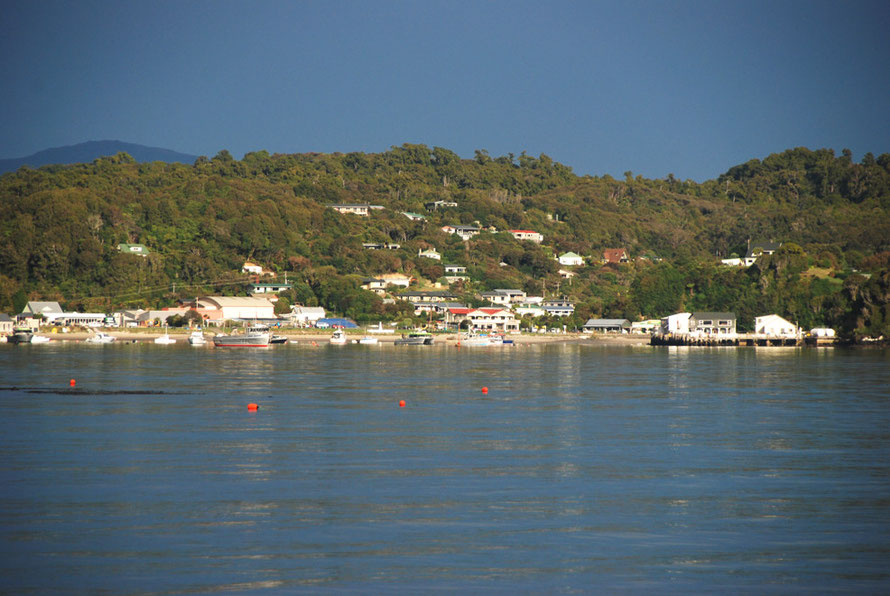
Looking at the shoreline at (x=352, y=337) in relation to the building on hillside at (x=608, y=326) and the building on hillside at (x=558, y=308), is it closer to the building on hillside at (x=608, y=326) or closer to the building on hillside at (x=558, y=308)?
the building on hillside at (x=608, y=326)

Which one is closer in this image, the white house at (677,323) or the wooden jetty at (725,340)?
the wooden jetty at (725,340)

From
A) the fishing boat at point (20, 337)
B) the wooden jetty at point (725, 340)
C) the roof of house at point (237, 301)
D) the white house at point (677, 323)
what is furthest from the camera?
the roof of house at point (237, 301)

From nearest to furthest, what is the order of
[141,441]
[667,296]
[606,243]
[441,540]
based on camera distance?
[441,540] → [141,441] → [667,296] → [606,243]

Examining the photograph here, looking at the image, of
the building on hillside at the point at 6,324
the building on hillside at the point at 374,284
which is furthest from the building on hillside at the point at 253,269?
the building on hillside at the point at 6,324

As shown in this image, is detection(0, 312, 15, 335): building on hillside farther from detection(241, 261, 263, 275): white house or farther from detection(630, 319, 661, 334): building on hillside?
detection(630, 319, 661, 334): building on hillside

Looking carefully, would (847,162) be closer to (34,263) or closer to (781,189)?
(781,189)

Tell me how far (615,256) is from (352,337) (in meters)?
64.4

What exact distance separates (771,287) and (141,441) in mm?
84413

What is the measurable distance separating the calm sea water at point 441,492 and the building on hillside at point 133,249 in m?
68.8

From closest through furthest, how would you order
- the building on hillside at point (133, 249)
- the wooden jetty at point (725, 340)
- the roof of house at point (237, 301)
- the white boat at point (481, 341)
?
1. the white boat at point (481, 341)
2. the wooden jetty at point (725, 340)
3. the roof of house at point (237, 301)
4. the building on hillside at point (133, 249)

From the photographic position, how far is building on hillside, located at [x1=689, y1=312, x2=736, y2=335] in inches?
3462

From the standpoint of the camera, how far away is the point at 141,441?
20.1m

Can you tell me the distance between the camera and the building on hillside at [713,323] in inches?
3462

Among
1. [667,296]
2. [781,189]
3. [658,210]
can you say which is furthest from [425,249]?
[781,189]
